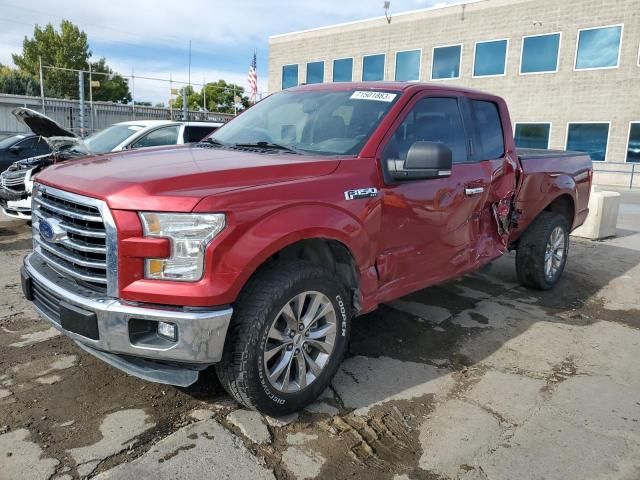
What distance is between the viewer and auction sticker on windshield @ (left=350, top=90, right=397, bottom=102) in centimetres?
365

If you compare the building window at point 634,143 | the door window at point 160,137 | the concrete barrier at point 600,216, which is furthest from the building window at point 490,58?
the door window at point 160,137

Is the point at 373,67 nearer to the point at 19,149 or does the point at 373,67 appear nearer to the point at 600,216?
the point at 19,149

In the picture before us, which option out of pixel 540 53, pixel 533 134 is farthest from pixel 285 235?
pixel 533 134

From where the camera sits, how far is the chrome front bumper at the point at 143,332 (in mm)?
2443

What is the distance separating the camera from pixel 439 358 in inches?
151

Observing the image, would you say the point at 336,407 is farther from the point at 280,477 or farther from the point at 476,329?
the point at 476,329

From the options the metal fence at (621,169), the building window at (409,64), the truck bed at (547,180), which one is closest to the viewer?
the truck bed at (547,180)

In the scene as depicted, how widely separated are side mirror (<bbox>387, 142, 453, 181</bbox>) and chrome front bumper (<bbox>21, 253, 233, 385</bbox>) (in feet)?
4.73

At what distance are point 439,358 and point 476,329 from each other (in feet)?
2.58

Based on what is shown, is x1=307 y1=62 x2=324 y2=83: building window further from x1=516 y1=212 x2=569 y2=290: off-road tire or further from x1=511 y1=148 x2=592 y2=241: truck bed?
x1=516 y1=212 x2=569 y2=290: off-road tire

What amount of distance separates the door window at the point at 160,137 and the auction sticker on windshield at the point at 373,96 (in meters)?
4.77

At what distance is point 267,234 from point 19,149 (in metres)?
10.8

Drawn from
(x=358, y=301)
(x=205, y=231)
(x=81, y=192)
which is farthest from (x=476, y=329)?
(x=81, y=192)

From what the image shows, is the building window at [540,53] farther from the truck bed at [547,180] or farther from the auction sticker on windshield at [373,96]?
the auction sticker on windshield at [373,96]
